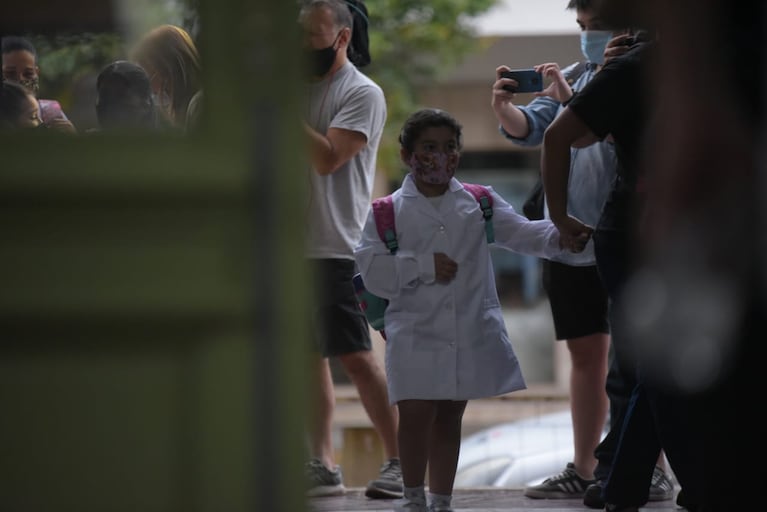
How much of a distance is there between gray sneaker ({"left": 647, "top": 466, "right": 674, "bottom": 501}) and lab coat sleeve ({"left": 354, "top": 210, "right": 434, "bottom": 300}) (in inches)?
45.1

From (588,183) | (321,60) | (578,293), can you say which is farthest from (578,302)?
(321,60)

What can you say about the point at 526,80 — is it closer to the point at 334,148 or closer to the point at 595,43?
the point at 595,43

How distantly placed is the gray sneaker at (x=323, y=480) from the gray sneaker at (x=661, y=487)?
3.92 ft

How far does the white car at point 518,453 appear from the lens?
29.7ft

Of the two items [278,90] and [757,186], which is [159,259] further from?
[757,186]

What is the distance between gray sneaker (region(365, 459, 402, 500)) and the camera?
16.0 ft

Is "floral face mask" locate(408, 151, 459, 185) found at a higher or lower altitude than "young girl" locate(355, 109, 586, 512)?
higher

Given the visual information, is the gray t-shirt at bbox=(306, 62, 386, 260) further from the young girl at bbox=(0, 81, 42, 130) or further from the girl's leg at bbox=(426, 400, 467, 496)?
the young girl at bbox=(0, 81, 42, 130)


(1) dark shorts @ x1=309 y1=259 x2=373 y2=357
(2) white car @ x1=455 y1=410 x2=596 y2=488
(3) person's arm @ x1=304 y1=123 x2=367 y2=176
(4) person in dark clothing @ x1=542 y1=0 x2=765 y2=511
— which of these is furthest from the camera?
(2) white car @ x1=455 y1=410 x2=596 y2=488

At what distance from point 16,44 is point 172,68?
283 mm

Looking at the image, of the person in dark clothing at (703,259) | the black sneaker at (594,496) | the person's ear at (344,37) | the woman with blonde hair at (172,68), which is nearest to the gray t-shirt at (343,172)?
the person's ear at (344,37)

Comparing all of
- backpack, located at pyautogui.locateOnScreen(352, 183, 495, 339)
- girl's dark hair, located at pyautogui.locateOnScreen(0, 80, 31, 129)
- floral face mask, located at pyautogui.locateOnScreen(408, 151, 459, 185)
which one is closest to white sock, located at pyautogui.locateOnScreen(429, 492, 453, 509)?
backpack, located at pyautogui.locateOnScreen(352, 183, 495, 339)

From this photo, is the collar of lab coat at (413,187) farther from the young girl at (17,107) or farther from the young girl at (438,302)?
the young girl at (17,107)

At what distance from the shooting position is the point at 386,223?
14.5ft
